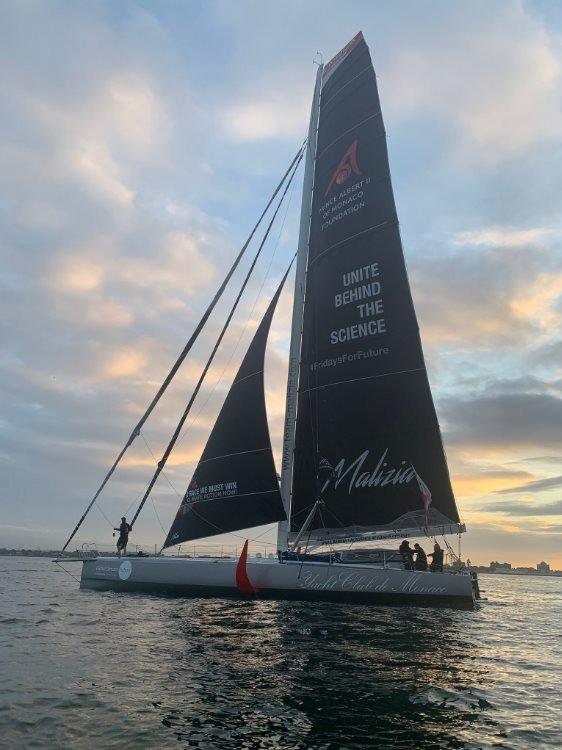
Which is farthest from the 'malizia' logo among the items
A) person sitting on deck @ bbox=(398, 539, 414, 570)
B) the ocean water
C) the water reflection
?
the water reflection

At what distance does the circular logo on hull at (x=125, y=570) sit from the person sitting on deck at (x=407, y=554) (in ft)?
29.0

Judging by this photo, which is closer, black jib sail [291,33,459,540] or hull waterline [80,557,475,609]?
hull waterline [80,557,475,609]

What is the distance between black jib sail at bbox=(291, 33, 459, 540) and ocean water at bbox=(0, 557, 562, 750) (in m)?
4.34

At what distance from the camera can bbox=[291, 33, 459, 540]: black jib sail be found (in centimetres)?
1820

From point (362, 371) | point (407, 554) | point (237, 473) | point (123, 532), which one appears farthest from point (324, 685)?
point (123, 532)

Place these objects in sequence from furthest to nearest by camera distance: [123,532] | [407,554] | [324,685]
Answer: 1. [123,532]
2. [407,554]
3. [324,685]

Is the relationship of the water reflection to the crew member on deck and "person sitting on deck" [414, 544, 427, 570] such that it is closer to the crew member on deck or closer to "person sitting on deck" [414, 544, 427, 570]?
"person sitting on deck" [414, 544, 427, 570]

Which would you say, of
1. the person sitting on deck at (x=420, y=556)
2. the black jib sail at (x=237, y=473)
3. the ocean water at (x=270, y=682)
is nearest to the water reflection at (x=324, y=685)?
the ocean water at (x=270, y=682)

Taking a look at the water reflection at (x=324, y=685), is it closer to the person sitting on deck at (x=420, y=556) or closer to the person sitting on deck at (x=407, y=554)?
the person sitting on deck at (x=407, y=554)

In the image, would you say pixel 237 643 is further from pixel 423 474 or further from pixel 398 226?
pixel 398 226

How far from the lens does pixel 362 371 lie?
1948 cm

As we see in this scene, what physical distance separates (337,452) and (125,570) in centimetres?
809

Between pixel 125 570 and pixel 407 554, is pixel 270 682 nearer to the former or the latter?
pixel 407 554

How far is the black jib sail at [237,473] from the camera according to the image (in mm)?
18328
